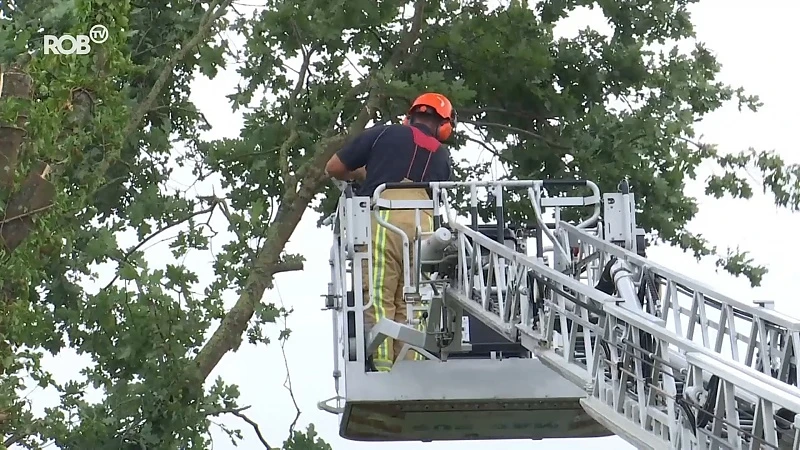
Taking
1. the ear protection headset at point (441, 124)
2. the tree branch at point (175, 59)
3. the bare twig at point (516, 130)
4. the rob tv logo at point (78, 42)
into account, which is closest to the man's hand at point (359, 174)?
the ear protection headset at point (441, 124)

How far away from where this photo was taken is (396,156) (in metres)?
8.42

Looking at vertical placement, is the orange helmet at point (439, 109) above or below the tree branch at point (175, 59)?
below

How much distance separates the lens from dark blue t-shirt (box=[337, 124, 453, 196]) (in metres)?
8.41

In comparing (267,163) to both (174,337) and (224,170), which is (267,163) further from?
(174,337)

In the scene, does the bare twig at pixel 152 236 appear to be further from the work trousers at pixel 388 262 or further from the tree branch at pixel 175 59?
the work trousers at pixel 388 262

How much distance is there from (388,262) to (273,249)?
3.74m

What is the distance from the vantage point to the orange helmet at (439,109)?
860cm

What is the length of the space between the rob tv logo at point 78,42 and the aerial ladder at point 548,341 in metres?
1.96

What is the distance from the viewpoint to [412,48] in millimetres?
12266

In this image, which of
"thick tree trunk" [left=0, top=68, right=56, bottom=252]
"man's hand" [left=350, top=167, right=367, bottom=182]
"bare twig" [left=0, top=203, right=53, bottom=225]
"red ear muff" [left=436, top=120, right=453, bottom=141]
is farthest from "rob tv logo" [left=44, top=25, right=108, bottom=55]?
"red ear muff" [left=436, top=120, right=453, bottom=141]

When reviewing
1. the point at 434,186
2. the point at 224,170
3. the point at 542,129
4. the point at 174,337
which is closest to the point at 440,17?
the point at 542,129

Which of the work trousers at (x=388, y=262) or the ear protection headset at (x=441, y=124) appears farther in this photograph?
the ear protection headset at (x=441, y=124)

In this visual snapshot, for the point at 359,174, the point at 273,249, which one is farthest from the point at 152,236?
the point at 359,174

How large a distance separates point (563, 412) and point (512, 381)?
27.6 inches
